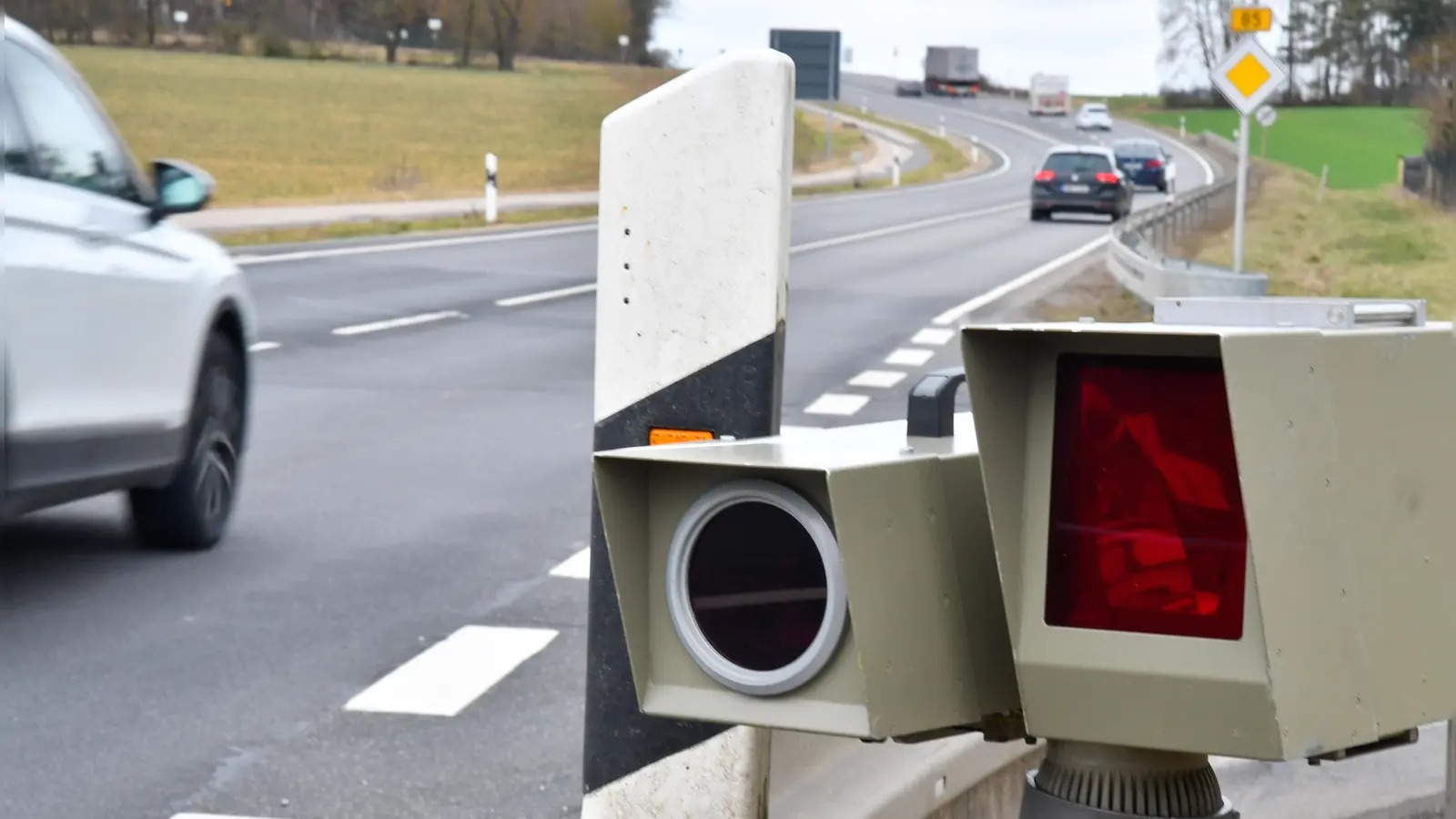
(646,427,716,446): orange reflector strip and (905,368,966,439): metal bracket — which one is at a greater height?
(905,368,966,439): metal bracket

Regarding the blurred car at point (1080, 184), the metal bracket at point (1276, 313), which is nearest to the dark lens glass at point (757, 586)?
the metal bracket at point (1276, 313)

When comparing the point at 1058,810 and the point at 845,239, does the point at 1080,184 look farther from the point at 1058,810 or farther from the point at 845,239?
the point at 1058,810

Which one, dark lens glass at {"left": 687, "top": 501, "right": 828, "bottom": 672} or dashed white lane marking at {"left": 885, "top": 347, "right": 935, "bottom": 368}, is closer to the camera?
dark lens glass at {"left": 687, "top": 501, "right": 828, "bottom": 672}

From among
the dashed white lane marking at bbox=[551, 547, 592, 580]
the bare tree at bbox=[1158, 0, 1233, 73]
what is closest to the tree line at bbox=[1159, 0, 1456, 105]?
the bare tree at bbox=[1158, 0, 1233, 73]

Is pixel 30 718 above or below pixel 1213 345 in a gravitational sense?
below

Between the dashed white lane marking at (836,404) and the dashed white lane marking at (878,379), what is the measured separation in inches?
26.1

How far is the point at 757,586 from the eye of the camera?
93.9 inches

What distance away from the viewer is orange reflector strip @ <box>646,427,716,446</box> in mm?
3031

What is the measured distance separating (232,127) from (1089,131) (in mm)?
48316

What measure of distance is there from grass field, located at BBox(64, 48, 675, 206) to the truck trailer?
43.1 metres

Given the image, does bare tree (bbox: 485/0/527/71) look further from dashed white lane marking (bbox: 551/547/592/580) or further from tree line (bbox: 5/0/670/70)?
dashed white lane marking (bbox: 551/547/592/580)

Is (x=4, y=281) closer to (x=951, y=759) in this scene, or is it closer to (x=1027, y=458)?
(x=951, y=759)

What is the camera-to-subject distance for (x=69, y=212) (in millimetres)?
6641

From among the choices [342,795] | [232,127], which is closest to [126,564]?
[342,795]
